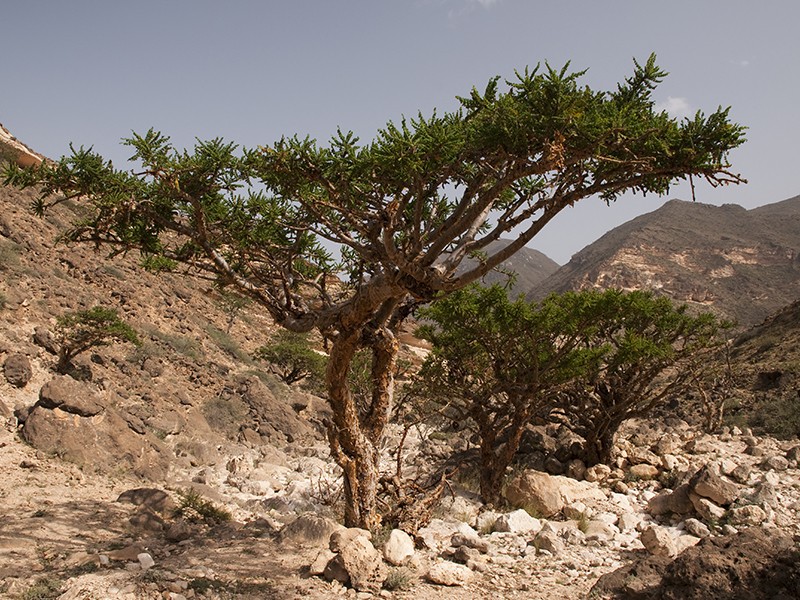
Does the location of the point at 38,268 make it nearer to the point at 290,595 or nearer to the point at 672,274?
the point at 290,595

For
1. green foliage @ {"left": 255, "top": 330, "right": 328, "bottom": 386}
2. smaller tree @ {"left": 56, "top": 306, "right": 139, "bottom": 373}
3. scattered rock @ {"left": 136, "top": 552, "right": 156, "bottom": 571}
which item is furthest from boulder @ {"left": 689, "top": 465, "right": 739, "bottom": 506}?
green foliage @ {"left": 255, "top": 330, "right": 328, "bottom": 386}

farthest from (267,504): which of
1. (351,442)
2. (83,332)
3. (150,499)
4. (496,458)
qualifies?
(83,332)

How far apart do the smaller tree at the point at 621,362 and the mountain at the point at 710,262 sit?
126 ft

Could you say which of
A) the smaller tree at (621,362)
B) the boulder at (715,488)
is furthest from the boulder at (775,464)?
the smaller tree at (621,362)

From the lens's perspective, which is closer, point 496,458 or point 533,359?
point 533,359

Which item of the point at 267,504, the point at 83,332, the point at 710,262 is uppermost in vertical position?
the point at 710,262

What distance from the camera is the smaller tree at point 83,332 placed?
45.1 ft

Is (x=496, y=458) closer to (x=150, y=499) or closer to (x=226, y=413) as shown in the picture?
(x=150, y=499)

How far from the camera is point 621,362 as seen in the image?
13.0 metres

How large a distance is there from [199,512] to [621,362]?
9.80 meters

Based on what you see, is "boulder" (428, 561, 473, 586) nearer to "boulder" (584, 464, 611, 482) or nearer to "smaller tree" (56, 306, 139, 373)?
"boulder" (584, 464, 611, 482)

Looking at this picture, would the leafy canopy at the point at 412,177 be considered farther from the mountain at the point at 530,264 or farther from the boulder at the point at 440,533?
the mountain at the point at 530,264

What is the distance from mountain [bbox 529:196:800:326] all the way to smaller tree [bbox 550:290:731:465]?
38529 millimetres

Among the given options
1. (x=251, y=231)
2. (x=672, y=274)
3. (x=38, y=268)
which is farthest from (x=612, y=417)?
(x=672, y=274)
